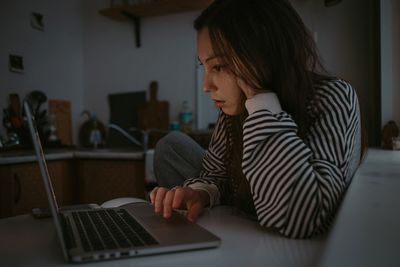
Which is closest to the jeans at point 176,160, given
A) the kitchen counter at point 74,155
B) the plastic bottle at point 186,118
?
the kitchen counter at point 74,155

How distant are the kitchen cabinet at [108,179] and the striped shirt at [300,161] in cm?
164

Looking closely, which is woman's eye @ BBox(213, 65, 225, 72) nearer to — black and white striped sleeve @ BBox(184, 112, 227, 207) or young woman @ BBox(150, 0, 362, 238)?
young woman @ BBox(150, 0, 362, 238)

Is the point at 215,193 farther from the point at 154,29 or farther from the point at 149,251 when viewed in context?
the point at 154,29

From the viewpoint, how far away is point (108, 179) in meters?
2.28

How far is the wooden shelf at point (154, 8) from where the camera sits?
2.43 metres

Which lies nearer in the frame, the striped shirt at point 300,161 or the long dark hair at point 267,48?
the striped shirt at point 300,161

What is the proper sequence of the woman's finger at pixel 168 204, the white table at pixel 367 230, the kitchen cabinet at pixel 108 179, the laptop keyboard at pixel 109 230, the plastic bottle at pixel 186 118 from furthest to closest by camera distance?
the plastic bottle at pixel 186 118
the kitchen cabinet at pixel 108 179
the woman's finger at pixel 168 204
the laptop keyboard at pixel 109 230
the white table at pixel 367 230

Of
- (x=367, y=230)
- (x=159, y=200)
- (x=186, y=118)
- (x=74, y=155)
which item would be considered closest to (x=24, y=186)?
(x=74, y=155)

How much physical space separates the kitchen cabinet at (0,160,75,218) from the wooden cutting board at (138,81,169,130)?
2.22ft

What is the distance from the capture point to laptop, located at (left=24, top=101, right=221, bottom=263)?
0.42 m

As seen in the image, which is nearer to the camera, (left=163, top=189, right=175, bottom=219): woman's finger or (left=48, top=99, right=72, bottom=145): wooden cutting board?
(left=163, top=189, right=175, bottom=219): woman's finger

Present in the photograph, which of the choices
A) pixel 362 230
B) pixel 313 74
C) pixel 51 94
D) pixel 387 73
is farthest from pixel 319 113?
pixel 51 94

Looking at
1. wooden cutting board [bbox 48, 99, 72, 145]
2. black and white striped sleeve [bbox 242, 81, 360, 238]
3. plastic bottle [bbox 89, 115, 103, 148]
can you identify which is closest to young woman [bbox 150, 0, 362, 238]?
black and white striped sleeve [bbox 242, 81, 360, 238]

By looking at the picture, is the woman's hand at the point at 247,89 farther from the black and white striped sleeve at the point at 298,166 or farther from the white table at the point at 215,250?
the white table at the point at 215,250
